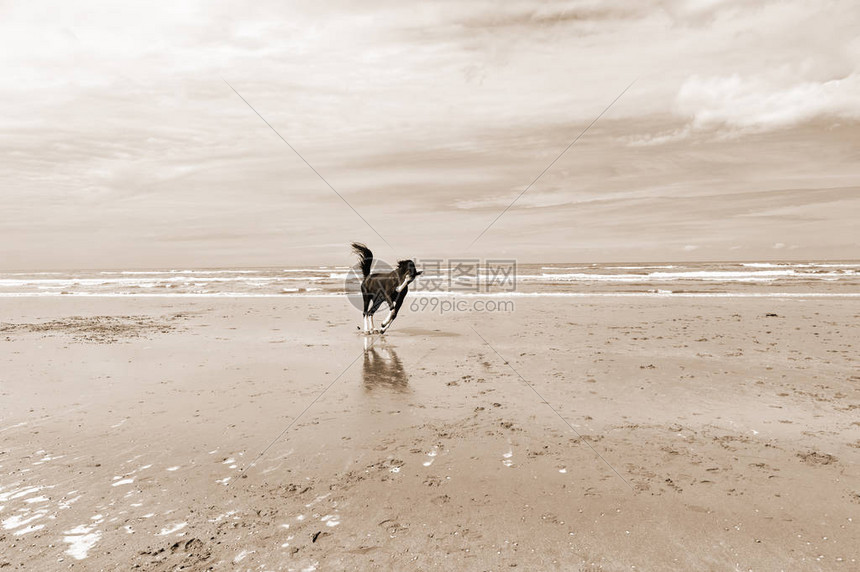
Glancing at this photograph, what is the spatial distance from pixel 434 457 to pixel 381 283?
27.7 ft

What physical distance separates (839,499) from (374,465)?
4273mm

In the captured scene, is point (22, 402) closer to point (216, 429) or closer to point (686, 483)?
point (216, 429)

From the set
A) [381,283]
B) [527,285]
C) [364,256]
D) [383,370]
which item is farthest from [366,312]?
[527,285]

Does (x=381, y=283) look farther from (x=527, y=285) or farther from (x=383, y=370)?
(x=527, y=285)

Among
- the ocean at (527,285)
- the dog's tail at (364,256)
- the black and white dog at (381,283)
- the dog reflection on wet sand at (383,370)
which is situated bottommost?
the dog reflection on wet sand at (383,370)

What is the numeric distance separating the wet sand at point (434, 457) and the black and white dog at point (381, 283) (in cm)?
236

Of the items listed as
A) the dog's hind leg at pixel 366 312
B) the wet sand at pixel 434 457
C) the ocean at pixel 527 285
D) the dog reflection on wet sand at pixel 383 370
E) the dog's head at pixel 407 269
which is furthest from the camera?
the ocean at pixel 527 285

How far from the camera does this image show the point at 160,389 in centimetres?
777

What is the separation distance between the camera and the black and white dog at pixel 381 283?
1281 centimetres

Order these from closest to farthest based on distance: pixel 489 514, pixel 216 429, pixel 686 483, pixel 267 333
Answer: pixel 489 514 → pixel 686 483 → pixel 216 429 → pixel 267 333

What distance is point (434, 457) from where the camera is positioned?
503 centimetres

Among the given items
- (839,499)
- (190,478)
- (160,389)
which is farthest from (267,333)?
(839,499)

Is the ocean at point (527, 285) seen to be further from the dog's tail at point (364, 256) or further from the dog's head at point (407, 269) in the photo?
the dog's head at point (407, 269)

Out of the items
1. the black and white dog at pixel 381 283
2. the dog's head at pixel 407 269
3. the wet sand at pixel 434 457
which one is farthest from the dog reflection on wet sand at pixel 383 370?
the dog's head at pixel 407 269
